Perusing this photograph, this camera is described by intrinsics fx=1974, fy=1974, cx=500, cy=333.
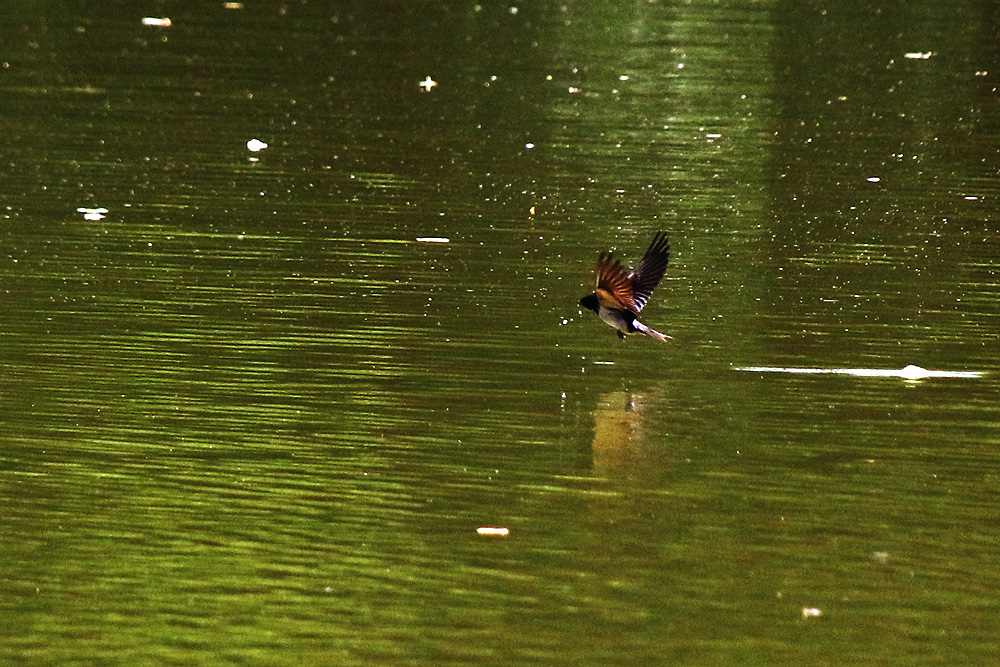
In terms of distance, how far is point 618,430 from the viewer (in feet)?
24.8

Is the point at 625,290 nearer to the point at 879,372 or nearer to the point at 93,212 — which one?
the point at 879,372

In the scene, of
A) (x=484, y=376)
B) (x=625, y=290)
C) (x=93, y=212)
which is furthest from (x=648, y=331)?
(x=93, y=212)

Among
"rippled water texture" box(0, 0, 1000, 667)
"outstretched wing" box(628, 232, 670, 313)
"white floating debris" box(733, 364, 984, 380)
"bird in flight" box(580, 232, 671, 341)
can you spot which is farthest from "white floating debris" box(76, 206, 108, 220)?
"white floating debris" box(733, 364, 984, 380)

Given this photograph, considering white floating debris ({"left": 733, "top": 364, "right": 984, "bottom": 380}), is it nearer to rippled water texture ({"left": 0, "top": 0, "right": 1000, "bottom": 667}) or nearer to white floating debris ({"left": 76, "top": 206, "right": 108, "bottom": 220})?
Answer: rippled water texture ({"left": 0, "top": 0, "right": 1000, "bottom": 667})

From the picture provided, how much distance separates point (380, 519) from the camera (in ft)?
21.0

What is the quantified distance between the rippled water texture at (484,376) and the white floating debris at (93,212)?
0.12m

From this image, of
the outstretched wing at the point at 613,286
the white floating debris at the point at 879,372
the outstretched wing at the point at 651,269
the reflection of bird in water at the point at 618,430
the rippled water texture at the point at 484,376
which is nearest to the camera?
the rippled water texture at the point at 484,376

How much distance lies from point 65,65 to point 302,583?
38.2 ft

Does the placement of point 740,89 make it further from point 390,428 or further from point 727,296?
point 390,428

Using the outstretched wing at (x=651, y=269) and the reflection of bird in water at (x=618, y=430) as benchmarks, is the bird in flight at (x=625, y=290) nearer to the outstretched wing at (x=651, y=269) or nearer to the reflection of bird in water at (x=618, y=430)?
the outstretched wing at (x=651, y=269)

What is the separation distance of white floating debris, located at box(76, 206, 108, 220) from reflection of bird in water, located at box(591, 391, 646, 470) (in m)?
4.13

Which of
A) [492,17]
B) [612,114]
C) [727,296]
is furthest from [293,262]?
[492,17]

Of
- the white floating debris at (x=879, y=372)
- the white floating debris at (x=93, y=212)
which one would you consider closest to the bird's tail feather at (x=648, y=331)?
the white floating debris at (x=879, y=372)

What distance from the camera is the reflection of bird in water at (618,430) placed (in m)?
7.23
